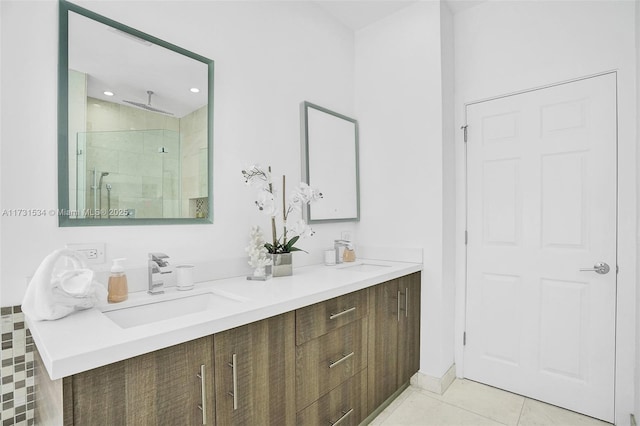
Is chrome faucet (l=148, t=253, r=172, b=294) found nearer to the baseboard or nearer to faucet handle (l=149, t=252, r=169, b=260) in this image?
faucet handle (l=149, t=252, r=169, b=260)

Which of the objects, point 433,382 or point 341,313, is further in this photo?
point 433,382

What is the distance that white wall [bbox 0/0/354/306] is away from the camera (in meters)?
1.22

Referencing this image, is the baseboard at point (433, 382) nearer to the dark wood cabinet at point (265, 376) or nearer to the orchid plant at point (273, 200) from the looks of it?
the dark wood cabinet at point (265, 376)

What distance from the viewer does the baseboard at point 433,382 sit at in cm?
229

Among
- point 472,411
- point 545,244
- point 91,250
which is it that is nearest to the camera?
point 91,250

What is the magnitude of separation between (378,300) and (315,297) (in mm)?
602

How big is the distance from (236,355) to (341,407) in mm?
805

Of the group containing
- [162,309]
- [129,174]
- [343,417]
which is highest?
[129,174]

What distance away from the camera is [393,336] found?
2.08m

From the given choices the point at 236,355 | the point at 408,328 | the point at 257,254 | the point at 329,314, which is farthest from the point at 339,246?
the point at 236,355

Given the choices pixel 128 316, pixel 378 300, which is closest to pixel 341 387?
pixel 378 300

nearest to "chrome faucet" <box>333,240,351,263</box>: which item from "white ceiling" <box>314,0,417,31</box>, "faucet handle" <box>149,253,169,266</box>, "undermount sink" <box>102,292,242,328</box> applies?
"undermount sink" <box>102,292,242,328</box>

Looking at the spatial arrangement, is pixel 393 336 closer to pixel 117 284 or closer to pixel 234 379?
pixel 234 379

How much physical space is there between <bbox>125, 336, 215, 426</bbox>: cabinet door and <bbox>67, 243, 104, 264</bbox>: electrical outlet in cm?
64
